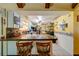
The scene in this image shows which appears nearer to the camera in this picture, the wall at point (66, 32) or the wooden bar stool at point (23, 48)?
the wooden bar stool at point (23, 48)

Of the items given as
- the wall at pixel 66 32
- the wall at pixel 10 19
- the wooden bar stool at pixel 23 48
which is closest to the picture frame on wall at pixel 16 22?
the wall at pixel 10 19

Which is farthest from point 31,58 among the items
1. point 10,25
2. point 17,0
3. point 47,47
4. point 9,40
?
point 10,25

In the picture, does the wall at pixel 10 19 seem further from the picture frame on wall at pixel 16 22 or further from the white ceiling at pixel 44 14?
the white ceiling at pixel 44 14

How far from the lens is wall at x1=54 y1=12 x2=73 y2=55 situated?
5438mm

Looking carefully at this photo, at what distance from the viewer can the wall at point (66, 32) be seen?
544 cm

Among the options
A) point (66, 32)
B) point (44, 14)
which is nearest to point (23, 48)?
point (44, 14)

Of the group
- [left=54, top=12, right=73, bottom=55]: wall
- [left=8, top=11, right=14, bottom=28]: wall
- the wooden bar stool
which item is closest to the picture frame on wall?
[left=8, top=11, right=14, bottom=28]: wall

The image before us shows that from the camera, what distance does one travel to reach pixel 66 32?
18.6ft

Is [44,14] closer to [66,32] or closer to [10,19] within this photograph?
[66,32]

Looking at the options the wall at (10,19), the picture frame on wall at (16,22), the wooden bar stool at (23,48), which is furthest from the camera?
the picture frame on wall at (16,22)

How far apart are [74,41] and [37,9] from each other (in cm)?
177

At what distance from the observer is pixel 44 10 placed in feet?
17.7

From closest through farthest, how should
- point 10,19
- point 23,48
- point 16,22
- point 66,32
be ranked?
point 23,48 < point 10,19 < point 16,22 < point 66,32

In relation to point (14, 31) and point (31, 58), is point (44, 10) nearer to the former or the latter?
point (14, 31)
